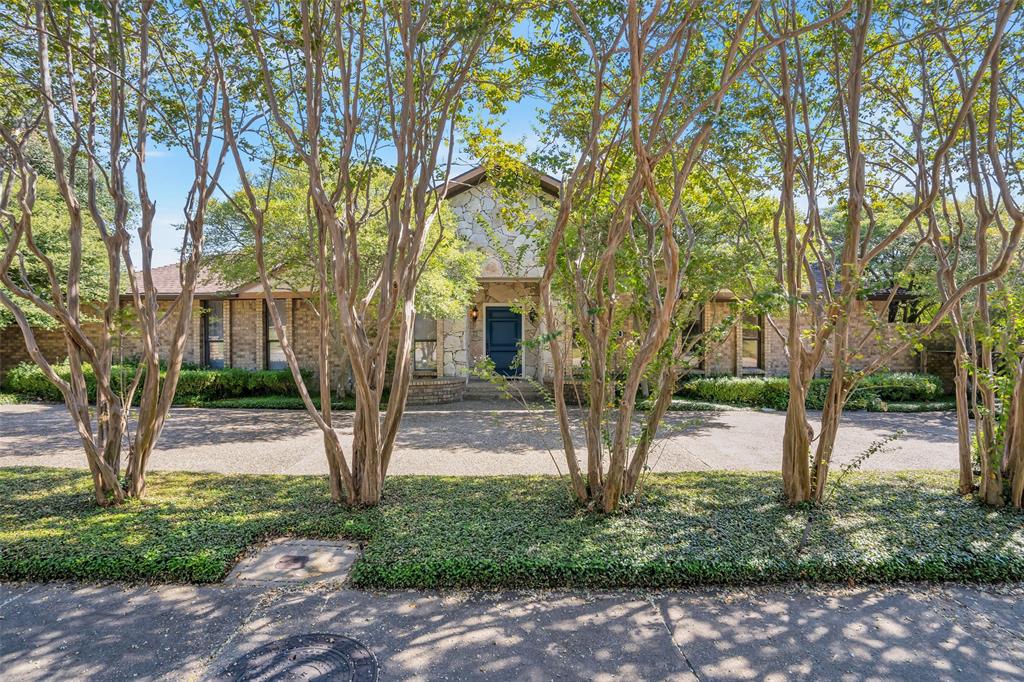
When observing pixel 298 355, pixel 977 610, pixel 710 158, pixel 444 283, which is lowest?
pixel 977 610

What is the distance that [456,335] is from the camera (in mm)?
12656

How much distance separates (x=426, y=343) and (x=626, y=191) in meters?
9.75

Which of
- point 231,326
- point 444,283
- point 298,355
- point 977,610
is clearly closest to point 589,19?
point 977,610

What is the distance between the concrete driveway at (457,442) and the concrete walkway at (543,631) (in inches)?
70.2

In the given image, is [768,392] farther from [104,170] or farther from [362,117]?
[104,170]

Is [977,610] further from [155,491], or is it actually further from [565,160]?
[155,491]

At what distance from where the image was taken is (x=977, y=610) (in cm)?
282

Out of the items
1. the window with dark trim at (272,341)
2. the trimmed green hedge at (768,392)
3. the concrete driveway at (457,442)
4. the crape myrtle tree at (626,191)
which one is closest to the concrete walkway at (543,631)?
the crape myrtle tree at (626,191)

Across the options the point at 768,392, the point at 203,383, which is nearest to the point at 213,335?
the point at 203,383

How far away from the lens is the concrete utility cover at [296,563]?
311 centimetres

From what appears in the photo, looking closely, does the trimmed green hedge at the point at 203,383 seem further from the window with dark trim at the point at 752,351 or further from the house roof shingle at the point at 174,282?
the window with dark trim at the point at 752,351

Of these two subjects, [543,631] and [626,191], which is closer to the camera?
[543,631]

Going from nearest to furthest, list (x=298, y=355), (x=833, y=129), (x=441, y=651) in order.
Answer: (x=441, y=651) → (x=833, y=129) → (x=298, y=355)

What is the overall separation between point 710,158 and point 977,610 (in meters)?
4.22
